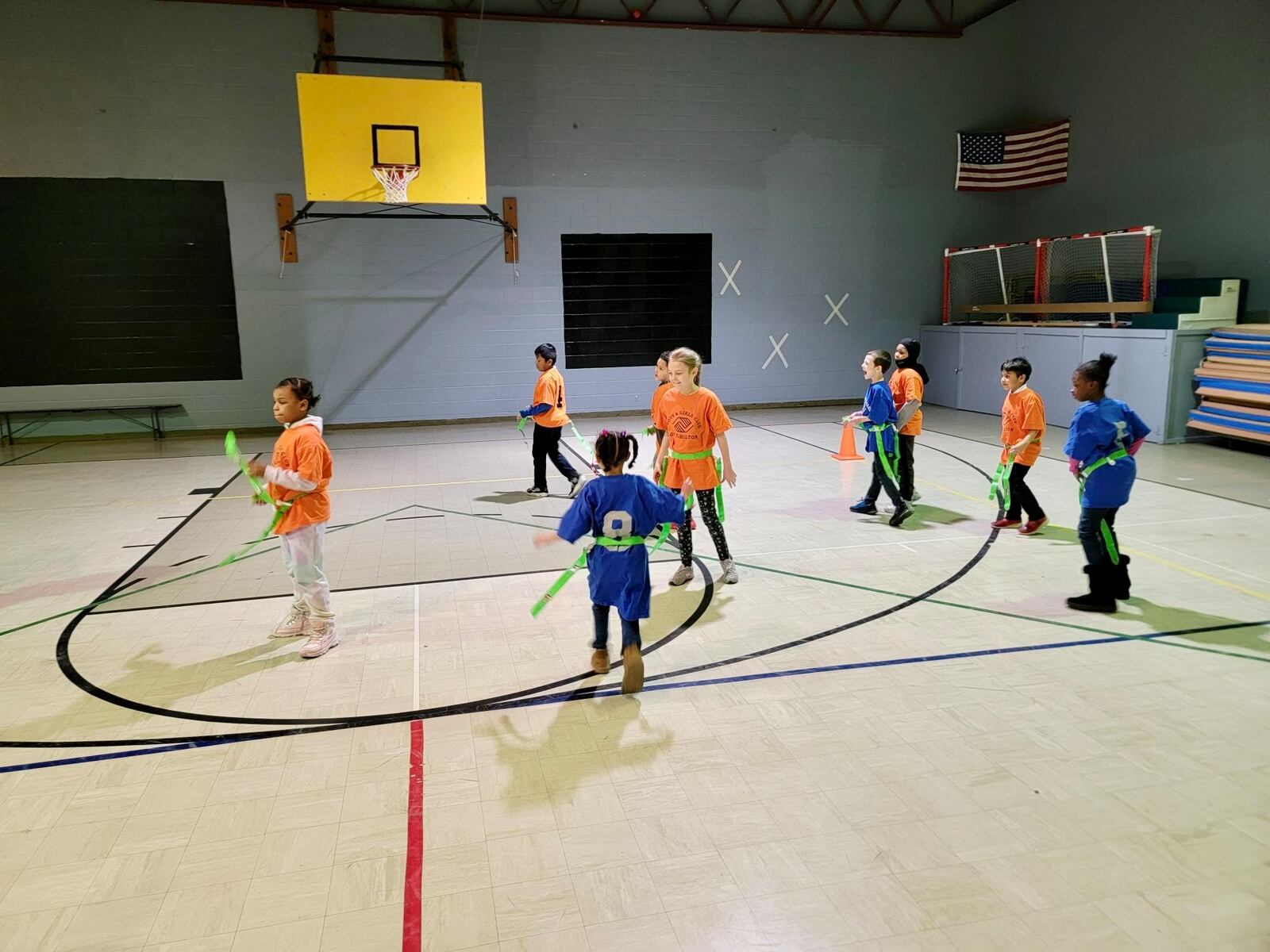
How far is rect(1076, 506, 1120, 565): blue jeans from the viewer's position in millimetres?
5359

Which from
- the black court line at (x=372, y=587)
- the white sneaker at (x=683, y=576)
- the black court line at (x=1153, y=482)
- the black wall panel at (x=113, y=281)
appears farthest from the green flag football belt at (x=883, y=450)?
the black wall panel at (x=113, y=281)

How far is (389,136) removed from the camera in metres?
12.0

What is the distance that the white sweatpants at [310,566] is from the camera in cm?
507

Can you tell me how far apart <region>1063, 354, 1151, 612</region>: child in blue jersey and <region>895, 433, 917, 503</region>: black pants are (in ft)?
8.17

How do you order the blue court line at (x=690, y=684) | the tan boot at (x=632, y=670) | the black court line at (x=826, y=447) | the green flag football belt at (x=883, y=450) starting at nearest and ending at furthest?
the blue court line at (x=690, y=684) < the tan boot at (x=632, y=670) < the green flag football belt at (x=883, y=450) < the black court line at (x=826, y=447)

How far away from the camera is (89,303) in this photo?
13133 mm

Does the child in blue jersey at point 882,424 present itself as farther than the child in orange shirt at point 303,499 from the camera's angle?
Yes

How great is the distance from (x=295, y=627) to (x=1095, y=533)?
5.15 m

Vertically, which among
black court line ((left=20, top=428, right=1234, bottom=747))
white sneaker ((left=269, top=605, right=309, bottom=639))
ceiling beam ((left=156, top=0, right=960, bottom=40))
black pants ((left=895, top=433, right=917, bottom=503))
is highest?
ceiling beam ((left=156, top=0, right=960, bottom=40))

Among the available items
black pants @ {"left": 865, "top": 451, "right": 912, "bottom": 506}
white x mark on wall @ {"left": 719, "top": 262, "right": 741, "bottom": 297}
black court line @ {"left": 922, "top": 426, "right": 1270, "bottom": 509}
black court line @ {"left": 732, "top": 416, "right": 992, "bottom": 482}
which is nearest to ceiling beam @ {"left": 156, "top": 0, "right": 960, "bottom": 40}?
white x mark on wall @ {"left": 719, "top": 262, "right": 741, "bottom": 297}

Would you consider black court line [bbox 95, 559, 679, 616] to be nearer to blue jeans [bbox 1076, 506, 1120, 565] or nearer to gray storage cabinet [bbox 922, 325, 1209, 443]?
blue jeans [bbox 1076, 506, 1120, 565]

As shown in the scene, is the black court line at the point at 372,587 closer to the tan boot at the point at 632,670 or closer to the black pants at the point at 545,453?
the tan boot at the point at 632,670

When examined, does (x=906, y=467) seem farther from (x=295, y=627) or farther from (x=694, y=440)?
(x=295, y=627)

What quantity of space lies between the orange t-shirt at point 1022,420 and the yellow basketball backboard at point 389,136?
8.34 m
